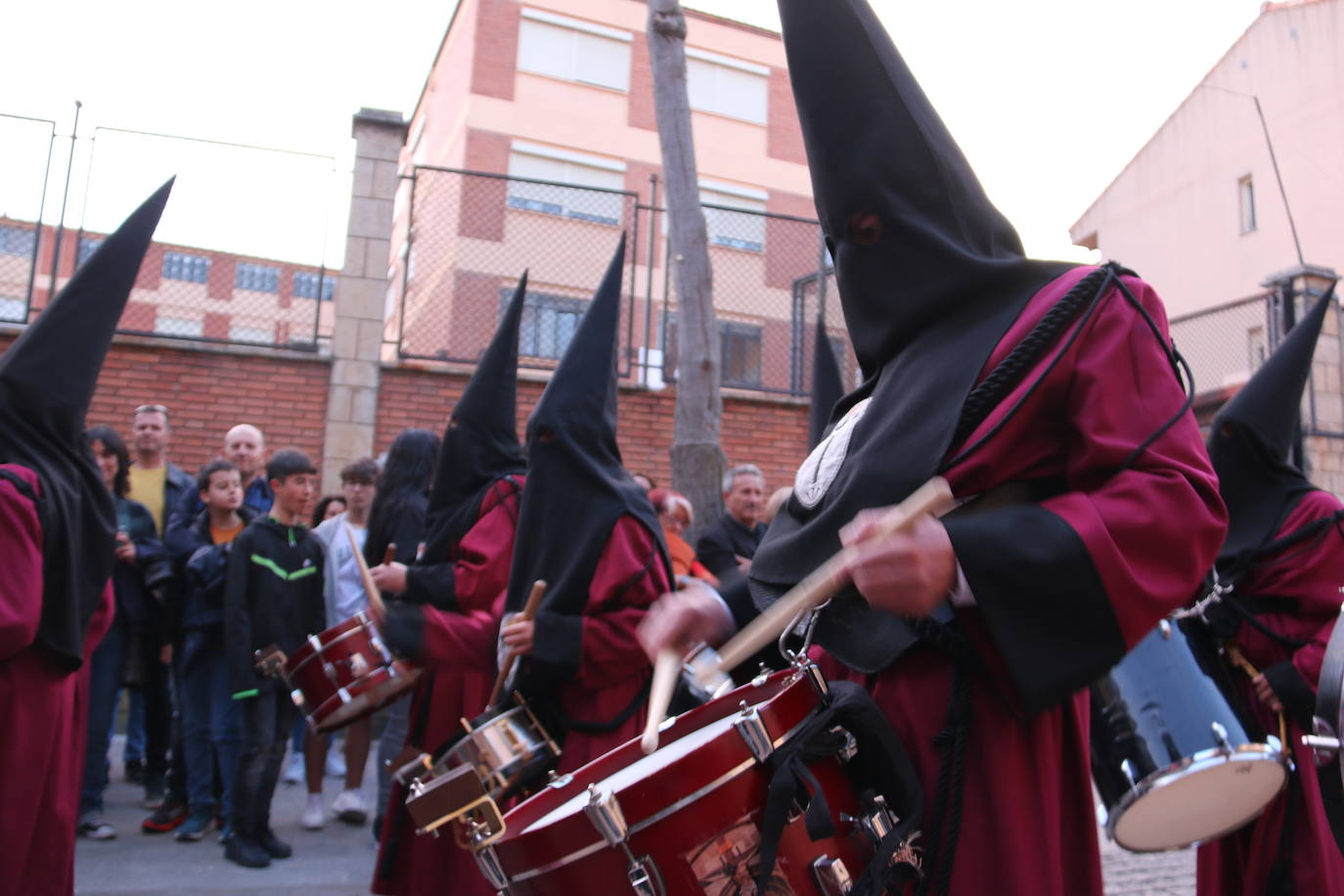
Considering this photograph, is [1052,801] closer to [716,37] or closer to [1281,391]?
[1281,391]

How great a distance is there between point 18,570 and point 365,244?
877 cm

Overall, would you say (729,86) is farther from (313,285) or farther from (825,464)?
(825,464)

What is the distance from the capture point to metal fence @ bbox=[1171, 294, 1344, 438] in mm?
15406

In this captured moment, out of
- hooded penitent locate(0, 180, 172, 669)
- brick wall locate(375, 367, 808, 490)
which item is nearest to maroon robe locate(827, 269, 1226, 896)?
hooded penitent locate(0, 180, 172, 669)

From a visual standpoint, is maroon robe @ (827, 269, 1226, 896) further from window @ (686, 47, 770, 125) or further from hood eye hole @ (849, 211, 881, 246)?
window @ (686, 47, 770, 125)

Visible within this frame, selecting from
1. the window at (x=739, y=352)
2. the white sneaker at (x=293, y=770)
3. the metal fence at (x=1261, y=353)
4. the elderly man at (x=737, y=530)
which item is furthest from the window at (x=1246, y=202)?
the white sneaker at (x=293, y=770)

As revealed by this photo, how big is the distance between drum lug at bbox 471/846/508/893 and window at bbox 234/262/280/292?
10.2m

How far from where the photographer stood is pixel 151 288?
1157 cm

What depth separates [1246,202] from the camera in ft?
79.7

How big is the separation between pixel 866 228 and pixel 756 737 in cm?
97

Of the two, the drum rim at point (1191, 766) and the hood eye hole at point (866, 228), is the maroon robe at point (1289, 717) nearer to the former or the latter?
the drum rim at point (1191, 766)

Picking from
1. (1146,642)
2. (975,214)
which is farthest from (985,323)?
(1146,642)

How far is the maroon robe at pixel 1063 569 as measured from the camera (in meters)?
1.57

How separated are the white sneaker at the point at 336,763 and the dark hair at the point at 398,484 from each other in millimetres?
2522
